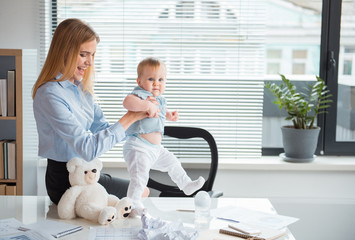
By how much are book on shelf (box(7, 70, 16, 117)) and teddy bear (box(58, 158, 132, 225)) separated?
160 cm

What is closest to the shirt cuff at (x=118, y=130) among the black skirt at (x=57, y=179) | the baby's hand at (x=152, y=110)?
the baby's hand at (x=152, y=110)

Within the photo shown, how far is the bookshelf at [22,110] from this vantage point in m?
3.27

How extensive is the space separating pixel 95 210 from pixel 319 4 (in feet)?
8.80

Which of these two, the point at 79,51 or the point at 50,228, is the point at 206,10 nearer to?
the point at 79,51

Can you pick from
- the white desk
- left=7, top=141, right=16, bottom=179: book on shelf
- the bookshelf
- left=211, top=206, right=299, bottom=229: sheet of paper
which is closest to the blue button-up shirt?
the white desk

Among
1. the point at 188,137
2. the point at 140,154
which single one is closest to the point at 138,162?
the point at 140,154

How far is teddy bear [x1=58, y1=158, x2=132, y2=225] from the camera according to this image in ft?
6.17

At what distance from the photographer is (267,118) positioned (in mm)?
3896

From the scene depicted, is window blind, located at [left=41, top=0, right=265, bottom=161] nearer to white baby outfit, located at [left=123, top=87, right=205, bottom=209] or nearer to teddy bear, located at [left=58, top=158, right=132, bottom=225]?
white baby outfit, located at [left=123, top=87, right=205, bottom=209]

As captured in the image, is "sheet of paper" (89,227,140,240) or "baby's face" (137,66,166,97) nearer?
"sheet of paper" (89,227,140,240)

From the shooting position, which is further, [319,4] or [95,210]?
[319,4]

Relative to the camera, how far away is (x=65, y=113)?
1.88 meters

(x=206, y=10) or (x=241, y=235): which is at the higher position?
(x=206, y=10)

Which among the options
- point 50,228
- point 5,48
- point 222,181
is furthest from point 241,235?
point 5,48
